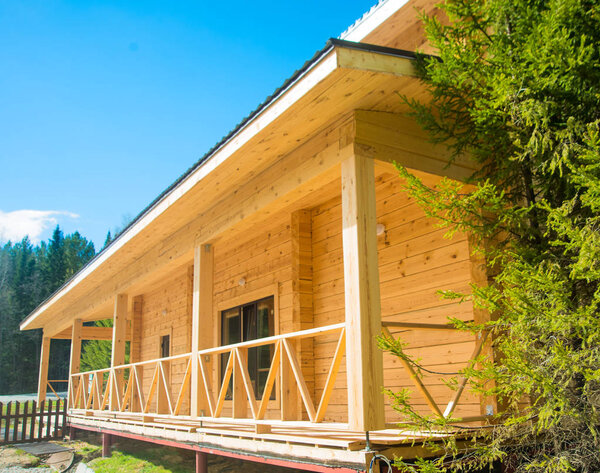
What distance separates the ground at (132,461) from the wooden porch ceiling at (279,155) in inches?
113

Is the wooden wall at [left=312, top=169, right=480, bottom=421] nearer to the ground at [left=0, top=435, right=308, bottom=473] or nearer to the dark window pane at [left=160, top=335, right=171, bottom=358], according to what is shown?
the ground at [left=0, top=435, right=308, bottom=473]

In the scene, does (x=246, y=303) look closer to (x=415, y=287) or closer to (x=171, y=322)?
(x=415, y=287)

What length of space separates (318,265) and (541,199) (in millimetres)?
4248

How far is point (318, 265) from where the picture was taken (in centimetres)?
799

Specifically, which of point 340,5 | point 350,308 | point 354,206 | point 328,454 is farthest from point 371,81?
point 340,5

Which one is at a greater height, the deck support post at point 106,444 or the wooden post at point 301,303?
the wooden post at point 301,303

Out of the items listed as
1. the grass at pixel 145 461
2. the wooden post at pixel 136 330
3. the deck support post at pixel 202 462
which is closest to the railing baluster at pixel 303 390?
the deck support post at pixel 202 462

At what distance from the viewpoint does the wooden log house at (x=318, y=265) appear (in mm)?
4375

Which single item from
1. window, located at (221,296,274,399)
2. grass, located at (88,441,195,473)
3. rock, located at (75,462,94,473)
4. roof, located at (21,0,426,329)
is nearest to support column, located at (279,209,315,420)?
window, located at (221,296,274,399)

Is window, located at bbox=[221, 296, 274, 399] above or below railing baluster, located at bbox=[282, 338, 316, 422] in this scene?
above

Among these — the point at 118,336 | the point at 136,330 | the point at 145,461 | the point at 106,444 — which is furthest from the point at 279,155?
the point at 136,330

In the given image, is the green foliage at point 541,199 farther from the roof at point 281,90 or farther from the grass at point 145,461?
the grass at point 145,461

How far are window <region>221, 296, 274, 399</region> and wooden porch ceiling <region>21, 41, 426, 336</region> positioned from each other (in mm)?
1455

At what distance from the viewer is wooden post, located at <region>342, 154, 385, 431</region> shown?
4172mm
